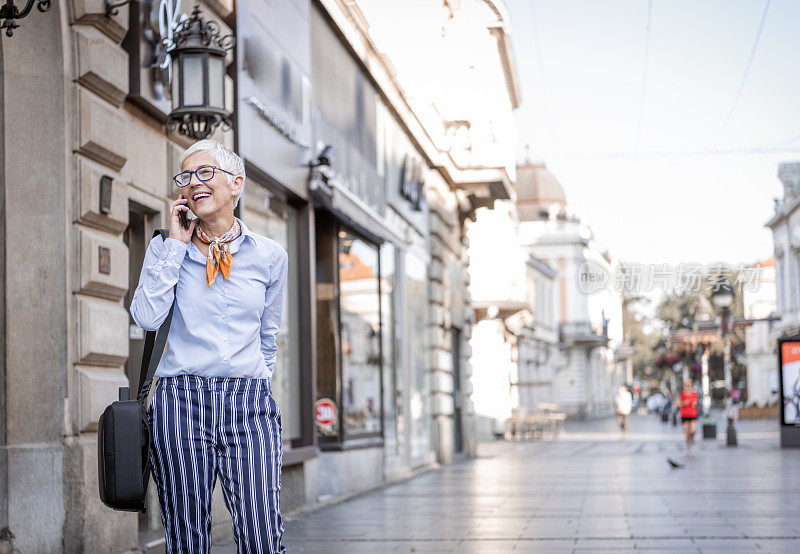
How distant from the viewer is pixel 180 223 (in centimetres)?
365

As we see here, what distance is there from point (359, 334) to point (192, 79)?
26.0 ft

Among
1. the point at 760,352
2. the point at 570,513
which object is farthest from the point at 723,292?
the point at 760,352

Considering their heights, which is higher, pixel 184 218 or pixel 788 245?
pixel 788 245

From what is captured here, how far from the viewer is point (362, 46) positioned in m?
15.9

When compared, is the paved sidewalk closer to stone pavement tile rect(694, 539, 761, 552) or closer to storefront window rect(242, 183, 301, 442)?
stone pavement tile rect(694, 539, 761, 552)

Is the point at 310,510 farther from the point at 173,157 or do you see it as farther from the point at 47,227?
the point at 47,227

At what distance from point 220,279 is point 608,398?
8638cm

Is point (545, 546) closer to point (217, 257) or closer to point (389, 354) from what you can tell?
point (217, 257)

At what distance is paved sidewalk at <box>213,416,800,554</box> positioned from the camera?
890 centimetres

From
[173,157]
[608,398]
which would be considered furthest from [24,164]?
Result: [608,398]

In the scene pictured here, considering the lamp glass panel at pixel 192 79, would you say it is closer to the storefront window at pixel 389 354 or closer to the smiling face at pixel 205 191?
the smiling face at pixel 205 191

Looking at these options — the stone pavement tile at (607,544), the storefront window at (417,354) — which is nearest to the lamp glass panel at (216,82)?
the stone pavement tile at (607,544)

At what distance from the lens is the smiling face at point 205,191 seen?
3646mm

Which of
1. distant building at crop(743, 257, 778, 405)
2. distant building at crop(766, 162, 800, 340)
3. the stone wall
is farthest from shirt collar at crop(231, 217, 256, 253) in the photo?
distant building at crop(743, 257, 778, 405)
